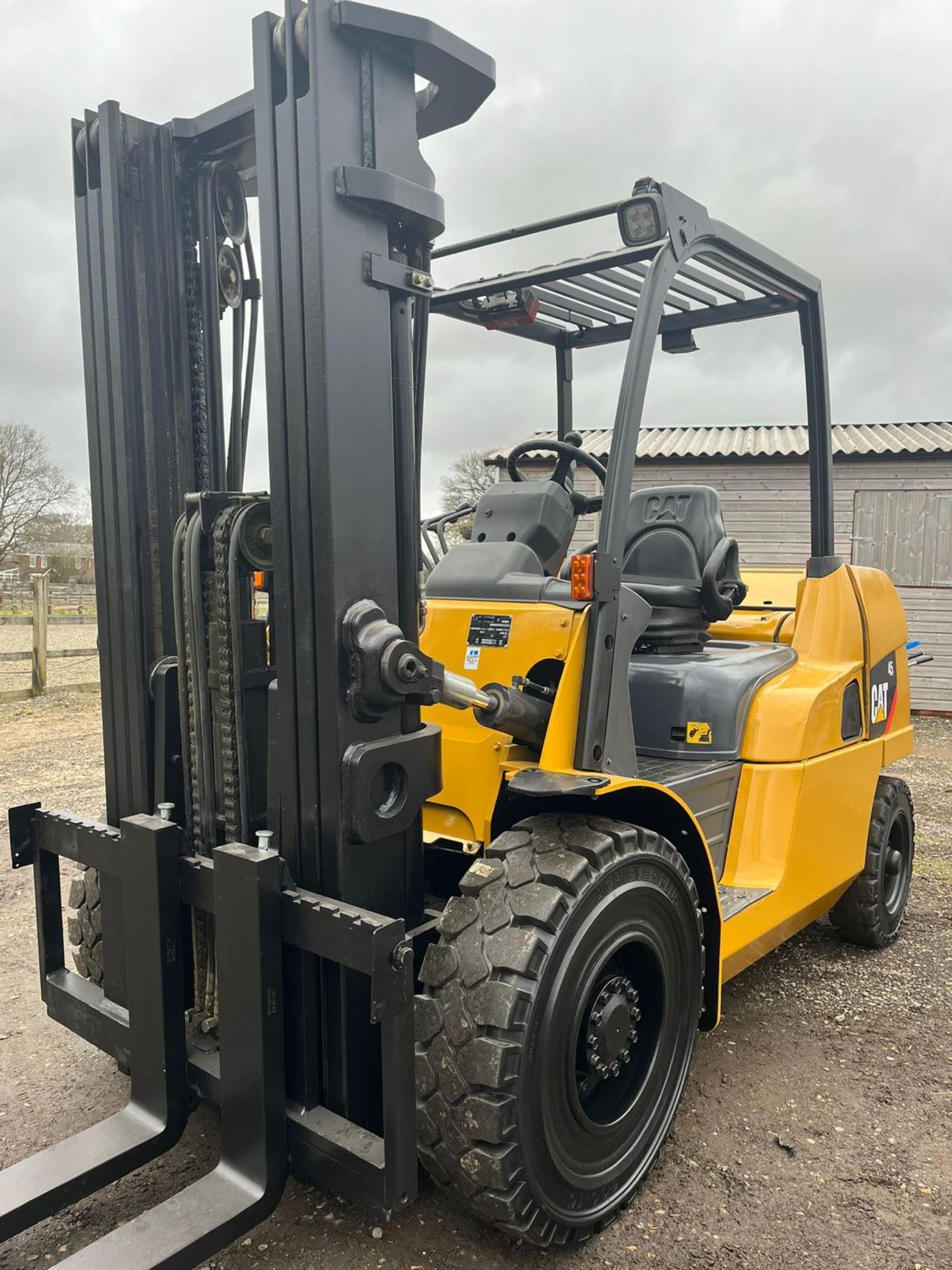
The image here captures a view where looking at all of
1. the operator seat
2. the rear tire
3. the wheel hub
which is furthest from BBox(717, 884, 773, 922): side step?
the rear tire

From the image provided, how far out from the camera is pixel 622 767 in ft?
9.99

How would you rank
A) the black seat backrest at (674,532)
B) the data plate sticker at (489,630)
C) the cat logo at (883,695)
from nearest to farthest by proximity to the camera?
the data plate sticker at (489,630), the black seat backrest at (674,532), the cat logo at (883,695)

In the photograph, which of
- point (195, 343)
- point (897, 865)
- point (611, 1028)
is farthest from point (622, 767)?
point (897, 865)

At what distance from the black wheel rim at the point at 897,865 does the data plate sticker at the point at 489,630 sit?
262 centimetres

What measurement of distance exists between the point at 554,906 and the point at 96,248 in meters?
2.28

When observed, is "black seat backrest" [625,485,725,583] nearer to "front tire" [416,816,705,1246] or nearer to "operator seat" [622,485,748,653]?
"operator seat" [622,485,748,653]

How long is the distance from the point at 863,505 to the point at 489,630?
1127 cm

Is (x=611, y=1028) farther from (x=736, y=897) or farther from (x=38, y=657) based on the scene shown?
(x=38, y=657)

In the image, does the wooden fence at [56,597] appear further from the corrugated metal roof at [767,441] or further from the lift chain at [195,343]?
the lift chain at [195,343]

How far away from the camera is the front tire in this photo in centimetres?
230

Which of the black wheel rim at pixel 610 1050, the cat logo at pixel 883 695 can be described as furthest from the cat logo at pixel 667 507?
the black wheel rim at pixel 610 1050

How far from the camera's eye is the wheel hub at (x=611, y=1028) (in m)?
2.62

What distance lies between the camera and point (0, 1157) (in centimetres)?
296

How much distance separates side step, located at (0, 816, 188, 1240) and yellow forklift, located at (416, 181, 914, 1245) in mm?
669
